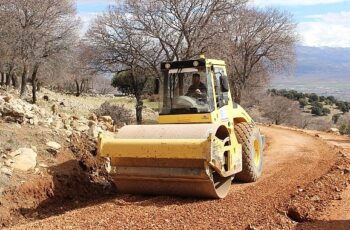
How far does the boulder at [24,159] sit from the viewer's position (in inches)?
436

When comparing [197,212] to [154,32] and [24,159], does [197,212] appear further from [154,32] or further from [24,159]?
[154,32]

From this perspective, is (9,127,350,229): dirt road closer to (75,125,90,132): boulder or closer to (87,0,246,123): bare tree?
(75,125,90,132): boulder

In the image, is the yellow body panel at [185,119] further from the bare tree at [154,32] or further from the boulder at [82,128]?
the bare tree at [154,32]

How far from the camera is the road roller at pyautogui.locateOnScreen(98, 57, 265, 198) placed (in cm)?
896

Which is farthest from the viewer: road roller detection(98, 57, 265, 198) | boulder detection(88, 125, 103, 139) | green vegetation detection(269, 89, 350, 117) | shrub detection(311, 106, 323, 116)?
green vegetation detection(269, 89, 350, 117)

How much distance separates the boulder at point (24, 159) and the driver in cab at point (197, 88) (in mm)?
3825

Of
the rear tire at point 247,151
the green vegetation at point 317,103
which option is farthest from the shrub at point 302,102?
the rear tire at point 247,151

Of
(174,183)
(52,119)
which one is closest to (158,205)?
(174,183)

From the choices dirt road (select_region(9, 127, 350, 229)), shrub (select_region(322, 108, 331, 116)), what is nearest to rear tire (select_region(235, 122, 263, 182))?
dirt road (select_region(9, 127, 350, 229))

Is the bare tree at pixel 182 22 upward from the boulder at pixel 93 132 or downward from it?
upward

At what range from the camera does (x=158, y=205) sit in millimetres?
8852

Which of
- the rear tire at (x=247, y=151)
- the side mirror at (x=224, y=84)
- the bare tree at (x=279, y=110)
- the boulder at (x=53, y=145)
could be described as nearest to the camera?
the side mirror at (x=224, y=84)

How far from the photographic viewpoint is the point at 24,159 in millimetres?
11320

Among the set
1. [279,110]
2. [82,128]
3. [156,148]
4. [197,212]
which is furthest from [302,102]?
[197,212]
